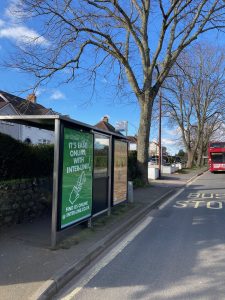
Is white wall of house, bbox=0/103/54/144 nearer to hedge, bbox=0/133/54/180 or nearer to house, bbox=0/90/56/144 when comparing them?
house, bbox=0/90/56/144

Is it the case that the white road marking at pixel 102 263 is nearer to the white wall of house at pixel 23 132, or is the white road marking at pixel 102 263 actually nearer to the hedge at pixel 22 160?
the hedge at pixel 22 160

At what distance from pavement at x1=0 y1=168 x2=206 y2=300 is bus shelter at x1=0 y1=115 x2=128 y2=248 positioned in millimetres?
330

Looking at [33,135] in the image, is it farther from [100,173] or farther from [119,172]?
[100,173]

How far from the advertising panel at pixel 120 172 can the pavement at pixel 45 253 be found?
35.7 inches

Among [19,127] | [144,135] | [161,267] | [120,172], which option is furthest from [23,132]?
[161,267]

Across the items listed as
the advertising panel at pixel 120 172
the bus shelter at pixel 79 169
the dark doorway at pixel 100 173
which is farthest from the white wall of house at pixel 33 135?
the dark doorway at pixel 100 173

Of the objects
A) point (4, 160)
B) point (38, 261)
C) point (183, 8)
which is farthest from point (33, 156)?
point (183, 8)

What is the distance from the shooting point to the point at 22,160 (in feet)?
33.1

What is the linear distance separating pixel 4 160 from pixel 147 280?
478 cm

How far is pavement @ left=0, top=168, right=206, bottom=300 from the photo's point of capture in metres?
5.34

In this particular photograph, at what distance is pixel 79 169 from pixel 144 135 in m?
13.5

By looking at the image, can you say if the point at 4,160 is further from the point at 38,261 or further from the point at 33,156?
the point at 38,261

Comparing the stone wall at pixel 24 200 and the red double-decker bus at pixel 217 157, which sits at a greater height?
the red double-decker bus at pixel 217 157

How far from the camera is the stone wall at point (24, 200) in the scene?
8.52m
